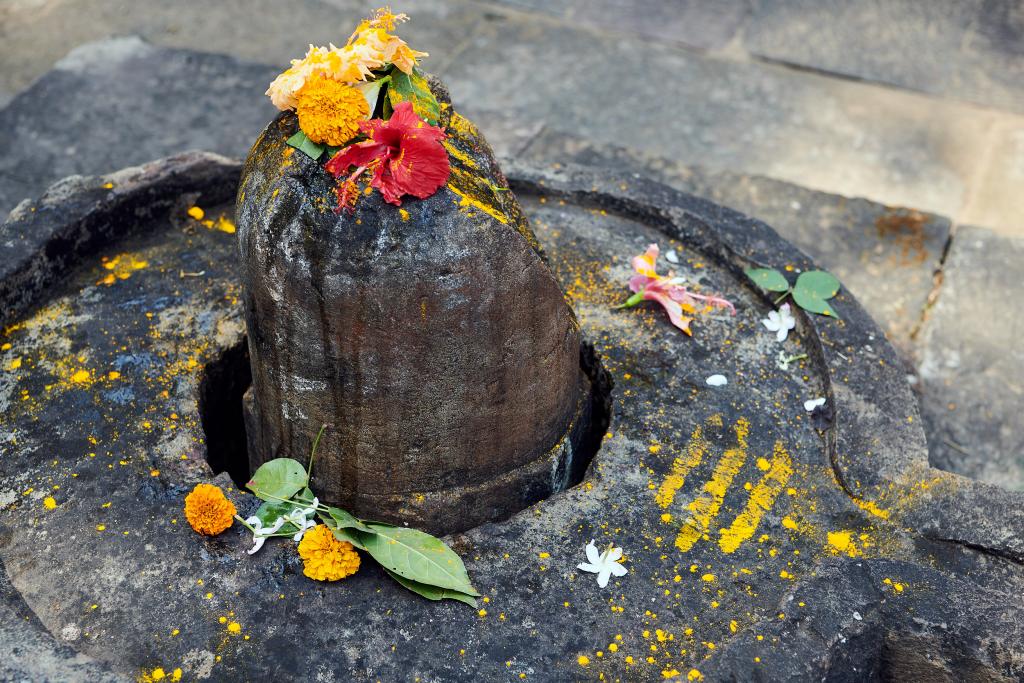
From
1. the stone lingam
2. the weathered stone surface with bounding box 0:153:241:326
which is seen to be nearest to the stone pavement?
the weathered stone surface with bounding box 0:153:241:326

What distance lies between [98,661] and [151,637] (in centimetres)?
13

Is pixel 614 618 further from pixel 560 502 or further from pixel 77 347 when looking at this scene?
pixel 77 347

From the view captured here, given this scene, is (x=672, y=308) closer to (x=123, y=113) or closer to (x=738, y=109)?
(x=738, y=109)

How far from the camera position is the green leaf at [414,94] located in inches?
93.7

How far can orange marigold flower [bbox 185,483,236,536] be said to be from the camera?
8.28 feet

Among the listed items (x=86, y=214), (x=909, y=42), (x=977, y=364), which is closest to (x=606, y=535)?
(x=86, y=214)

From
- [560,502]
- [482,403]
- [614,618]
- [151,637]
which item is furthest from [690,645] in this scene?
[151,637]

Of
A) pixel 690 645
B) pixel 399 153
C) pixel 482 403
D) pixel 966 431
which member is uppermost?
pixel 399 153

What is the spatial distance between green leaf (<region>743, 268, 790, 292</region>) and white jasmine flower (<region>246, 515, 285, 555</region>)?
152cm

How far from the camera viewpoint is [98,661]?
2291 millimetres

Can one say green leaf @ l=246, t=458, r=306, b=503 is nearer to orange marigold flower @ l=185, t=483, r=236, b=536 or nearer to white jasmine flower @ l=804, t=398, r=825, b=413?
orange marigold flower @ l=185, t=483, r=236, b=536

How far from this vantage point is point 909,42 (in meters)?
6.10

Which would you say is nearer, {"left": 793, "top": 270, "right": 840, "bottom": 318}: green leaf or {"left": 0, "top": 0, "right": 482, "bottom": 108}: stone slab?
{"left": 793, "top": 270, "right": 840, "bottom": 318}: green leaf

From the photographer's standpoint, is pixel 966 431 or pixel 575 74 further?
pixel 575 74
